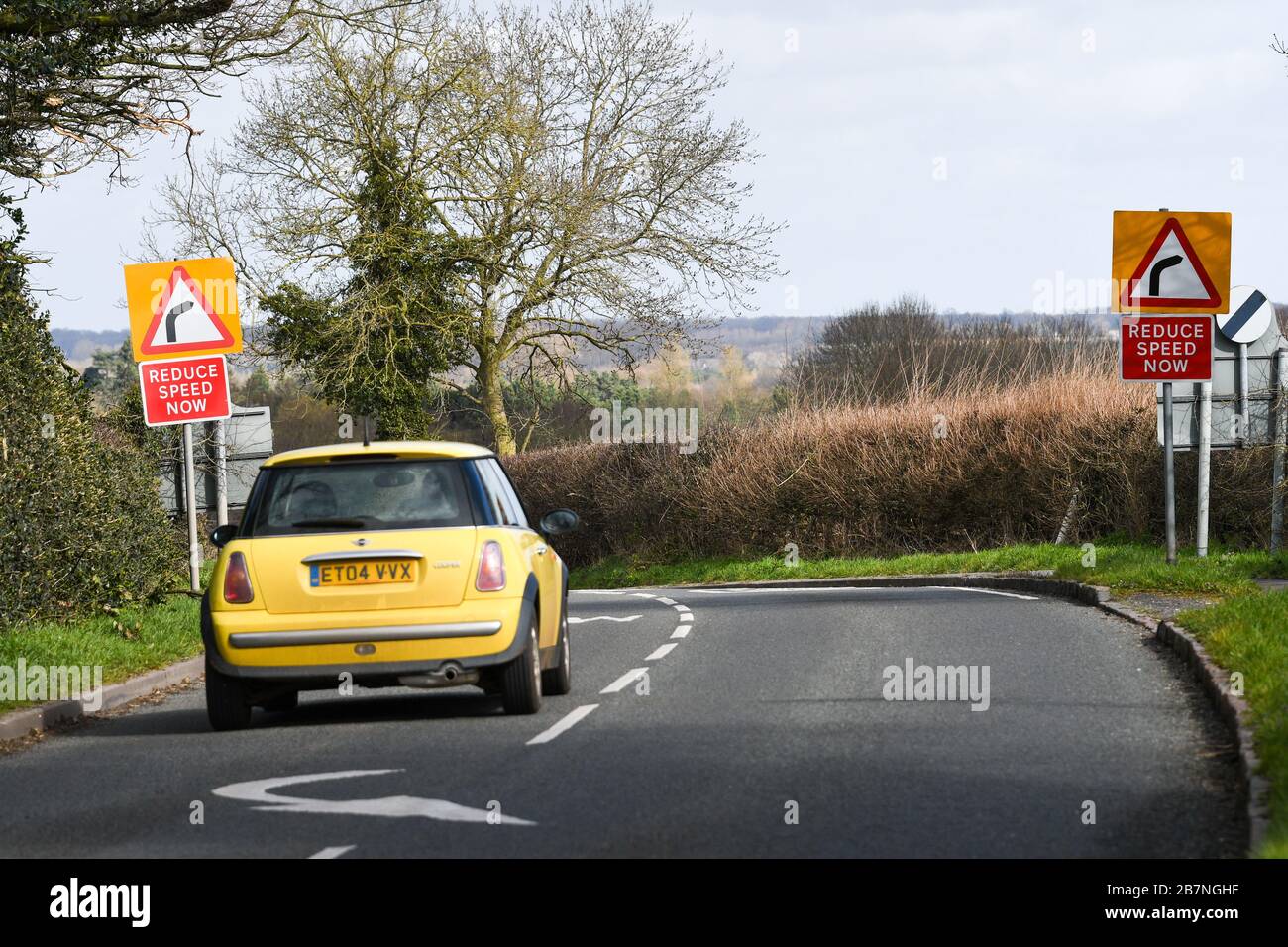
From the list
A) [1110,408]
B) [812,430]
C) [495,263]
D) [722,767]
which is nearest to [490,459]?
[722,767]

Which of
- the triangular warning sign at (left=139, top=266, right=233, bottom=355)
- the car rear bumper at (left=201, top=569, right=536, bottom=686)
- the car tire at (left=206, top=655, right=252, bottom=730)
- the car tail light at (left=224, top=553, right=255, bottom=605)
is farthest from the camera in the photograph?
the triangular warning sign at (left=139, top=266, right=233, bottom=355)

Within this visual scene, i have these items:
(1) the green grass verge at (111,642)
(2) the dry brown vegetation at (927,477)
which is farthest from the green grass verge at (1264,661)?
(2) the dry brown vegetation at (927,477)

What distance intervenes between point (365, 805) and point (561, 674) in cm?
421

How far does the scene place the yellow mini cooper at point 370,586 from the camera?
404 inches

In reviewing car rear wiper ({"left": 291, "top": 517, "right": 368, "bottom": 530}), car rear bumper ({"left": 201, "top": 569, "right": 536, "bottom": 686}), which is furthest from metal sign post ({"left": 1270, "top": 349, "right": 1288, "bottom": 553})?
car rear wiper ({"left": 291, "top": 517, "right": 368, "bottom": 530})

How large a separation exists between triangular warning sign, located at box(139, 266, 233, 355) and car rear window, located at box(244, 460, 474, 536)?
603 centimetres

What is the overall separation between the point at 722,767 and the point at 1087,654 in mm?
5831

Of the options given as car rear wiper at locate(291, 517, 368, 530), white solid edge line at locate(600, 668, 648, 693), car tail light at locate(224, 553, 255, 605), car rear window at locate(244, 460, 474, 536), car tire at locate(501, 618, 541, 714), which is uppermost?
car rear window at locate(244, 460, 474, 536)

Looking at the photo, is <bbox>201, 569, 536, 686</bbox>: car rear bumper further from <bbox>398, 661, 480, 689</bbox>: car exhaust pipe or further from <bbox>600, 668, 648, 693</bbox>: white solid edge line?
<bbox>600, 668, 648, 693</bbox>: white solid edge line

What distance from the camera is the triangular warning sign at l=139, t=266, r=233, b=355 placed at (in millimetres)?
16406

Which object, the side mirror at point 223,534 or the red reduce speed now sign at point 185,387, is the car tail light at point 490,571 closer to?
the side mirror at point 223,534

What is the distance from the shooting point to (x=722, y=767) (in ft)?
28.2

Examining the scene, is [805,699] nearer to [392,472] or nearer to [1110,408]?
[392,472]

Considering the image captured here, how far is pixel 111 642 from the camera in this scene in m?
14.2
